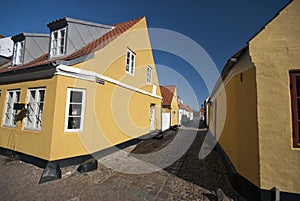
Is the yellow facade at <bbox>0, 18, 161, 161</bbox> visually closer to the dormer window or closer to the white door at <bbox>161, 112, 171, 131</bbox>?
the dormer window

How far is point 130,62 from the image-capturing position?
863cm

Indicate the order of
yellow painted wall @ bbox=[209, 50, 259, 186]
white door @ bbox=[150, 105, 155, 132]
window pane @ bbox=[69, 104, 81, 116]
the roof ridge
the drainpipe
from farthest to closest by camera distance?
1. white door @ bbox=[150, 105, 155, 132]
2. the roof ridge
3. window pane @ bbox=[69, 104, 81, 116]
4. yellow painted wall @ bbox=[209, 50, 259, 186]
5. the drainpipe

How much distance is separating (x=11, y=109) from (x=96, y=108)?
396 centimetres

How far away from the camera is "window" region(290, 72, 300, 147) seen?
290cm

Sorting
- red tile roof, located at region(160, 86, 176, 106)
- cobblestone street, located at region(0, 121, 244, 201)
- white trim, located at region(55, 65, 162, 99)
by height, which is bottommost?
cobblestone street, located at region(0, 121, 244, 201)

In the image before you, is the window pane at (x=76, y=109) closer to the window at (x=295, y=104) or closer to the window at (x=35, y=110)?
the window at (x=35, y=110)

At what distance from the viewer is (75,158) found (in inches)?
213

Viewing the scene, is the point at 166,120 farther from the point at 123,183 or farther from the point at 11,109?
the point at 11,109

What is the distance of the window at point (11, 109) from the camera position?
6430mm

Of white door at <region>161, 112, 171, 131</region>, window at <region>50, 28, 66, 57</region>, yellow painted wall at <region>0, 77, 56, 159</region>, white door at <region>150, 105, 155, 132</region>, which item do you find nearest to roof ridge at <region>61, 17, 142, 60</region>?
window at <region>50, 28, 66, 57</region>

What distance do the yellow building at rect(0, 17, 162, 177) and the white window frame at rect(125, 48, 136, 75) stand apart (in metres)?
0.06

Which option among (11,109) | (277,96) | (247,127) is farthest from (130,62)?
(277,96)

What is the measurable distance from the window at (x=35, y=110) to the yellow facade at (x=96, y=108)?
25 cm

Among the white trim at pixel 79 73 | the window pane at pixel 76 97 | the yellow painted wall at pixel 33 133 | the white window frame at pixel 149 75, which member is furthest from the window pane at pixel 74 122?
the white window frame at pixel 149 75
